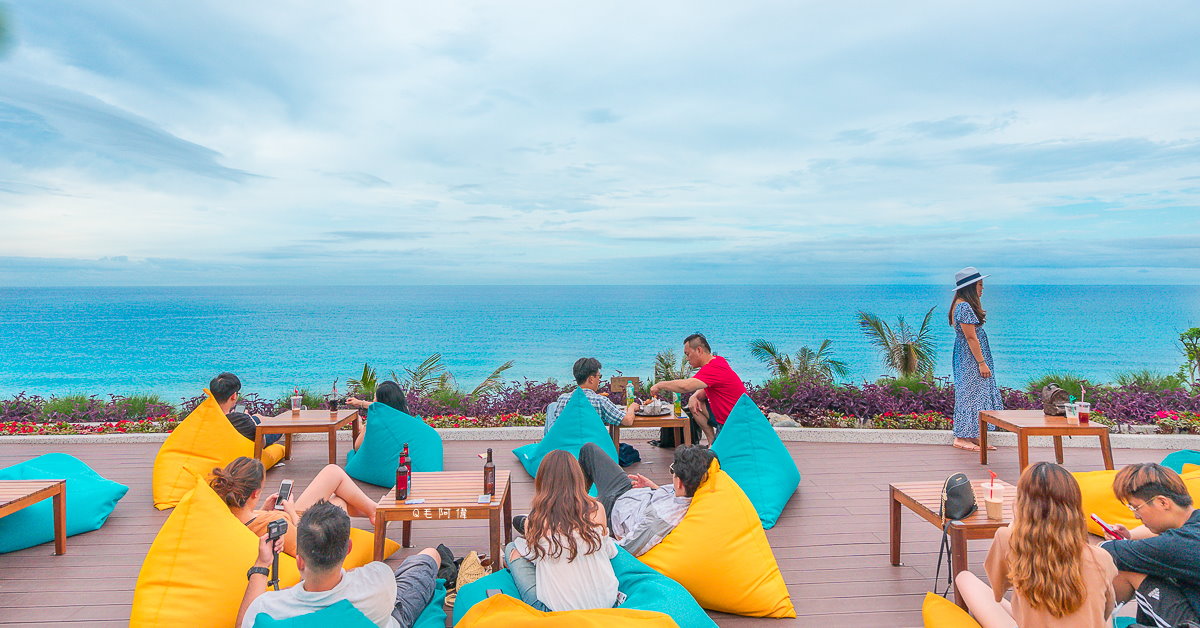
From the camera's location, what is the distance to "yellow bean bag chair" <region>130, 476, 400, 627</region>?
115 inches

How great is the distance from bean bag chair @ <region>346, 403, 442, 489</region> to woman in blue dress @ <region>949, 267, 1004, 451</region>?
5039mm

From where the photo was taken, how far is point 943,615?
2.93 metres

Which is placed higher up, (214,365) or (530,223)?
(530,223)

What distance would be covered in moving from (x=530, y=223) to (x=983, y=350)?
50358mm

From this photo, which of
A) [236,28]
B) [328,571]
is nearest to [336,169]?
[236,28]

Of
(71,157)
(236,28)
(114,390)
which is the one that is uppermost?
(71,157)

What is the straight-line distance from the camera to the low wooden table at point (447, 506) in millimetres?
3635

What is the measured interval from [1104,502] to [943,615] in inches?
84.2

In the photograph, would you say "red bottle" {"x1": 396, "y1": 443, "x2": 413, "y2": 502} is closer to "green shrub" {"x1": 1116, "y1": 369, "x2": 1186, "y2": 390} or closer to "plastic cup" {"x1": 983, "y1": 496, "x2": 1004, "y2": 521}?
"plastic cup" {"x1": 983, "y1": 496, "x2": 1004, "y2": 521}

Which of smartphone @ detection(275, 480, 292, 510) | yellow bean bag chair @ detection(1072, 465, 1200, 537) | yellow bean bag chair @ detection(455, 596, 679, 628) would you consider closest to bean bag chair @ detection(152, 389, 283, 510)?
smartphone @ detection(275, 480, 292, 510)

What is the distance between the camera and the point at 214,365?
4362cm

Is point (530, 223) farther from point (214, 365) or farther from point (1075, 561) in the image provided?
point (1075, 561)

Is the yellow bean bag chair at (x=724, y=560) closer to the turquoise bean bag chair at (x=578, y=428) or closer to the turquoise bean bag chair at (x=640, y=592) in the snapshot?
the turquoise bean bag chair at (x=640, y=592)

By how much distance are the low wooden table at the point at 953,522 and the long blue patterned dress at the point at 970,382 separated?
2980 mm
